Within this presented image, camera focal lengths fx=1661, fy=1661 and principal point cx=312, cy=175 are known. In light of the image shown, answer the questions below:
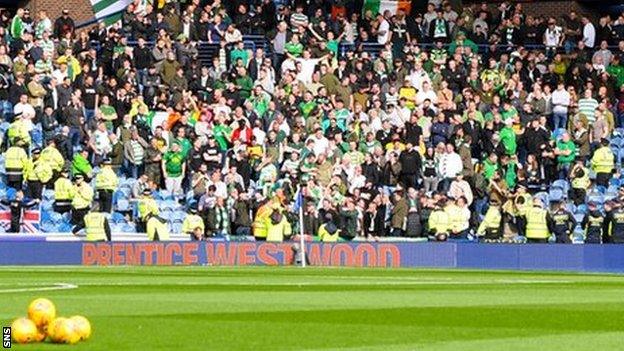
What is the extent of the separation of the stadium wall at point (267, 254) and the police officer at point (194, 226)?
864mm

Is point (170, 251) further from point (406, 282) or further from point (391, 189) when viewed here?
point (406, 282)

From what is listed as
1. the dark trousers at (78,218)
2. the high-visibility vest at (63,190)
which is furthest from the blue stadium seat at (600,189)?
the high-visibility vest at (63,190)


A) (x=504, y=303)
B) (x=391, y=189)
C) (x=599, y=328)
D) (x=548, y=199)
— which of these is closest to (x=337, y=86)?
(x=391, y=189)

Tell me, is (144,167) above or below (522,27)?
below

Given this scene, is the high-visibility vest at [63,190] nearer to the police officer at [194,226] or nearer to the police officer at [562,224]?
the police officer at [194,226]

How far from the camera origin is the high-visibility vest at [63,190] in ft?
135

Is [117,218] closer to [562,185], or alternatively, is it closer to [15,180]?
[15,180]

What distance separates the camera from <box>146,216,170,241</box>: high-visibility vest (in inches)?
1622

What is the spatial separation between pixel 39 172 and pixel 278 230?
20.3ft

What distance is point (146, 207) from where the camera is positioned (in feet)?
137

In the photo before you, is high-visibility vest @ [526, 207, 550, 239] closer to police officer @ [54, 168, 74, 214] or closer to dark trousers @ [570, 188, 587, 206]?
dark trousers @ [570, 188, 587, 206]

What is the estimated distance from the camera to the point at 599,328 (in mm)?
16359

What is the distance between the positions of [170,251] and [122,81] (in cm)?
637

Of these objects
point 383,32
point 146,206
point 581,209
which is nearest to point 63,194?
point 146,206
